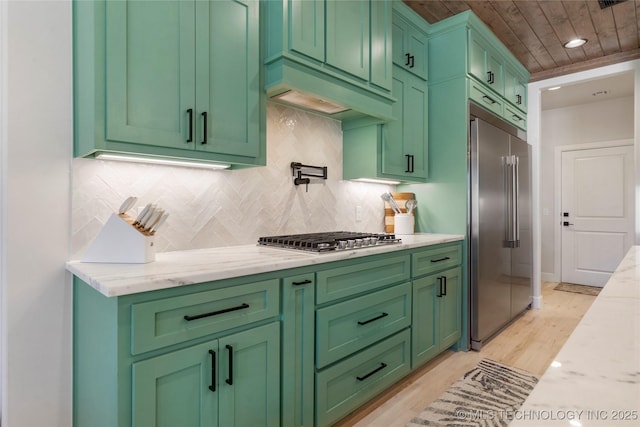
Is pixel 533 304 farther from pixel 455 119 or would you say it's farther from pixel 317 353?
pixel 317 353

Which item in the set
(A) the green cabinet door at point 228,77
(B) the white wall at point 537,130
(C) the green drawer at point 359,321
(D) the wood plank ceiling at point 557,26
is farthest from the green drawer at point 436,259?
(D) the wood plank ceiling at point 557,26

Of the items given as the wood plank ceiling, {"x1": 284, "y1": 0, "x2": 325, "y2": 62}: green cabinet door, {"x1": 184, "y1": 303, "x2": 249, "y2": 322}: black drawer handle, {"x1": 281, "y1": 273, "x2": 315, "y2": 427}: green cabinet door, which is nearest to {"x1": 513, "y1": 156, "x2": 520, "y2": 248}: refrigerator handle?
the wood plank ceiling

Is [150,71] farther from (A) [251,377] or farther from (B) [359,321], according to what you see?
(B) [359,321]

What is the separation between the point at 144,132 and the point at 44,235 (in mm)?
594

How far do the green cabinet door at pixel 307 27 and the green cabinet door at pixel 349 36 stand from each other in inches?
2.4

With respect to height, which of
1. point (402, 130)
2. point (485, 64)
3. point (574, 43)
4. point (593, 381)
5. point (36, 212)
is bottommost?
point (593, 381)

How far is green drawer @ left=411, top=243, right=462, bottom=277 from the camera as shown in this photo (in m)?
2.38

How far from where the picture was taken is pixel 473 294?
115 inches

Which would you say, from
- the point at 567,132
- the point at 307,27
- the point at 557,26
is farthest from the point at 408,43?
the point at 567,132

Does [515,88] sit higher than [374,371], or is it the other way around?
[515,88]

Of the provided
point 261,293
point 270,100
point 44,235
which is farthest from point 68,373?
point 270,100

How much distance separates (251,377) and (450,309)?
5.97 feet

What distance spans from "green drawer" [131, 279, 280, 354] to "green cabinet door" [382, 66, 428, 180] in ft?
5.04

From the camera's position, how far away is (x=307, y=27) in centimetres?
197
